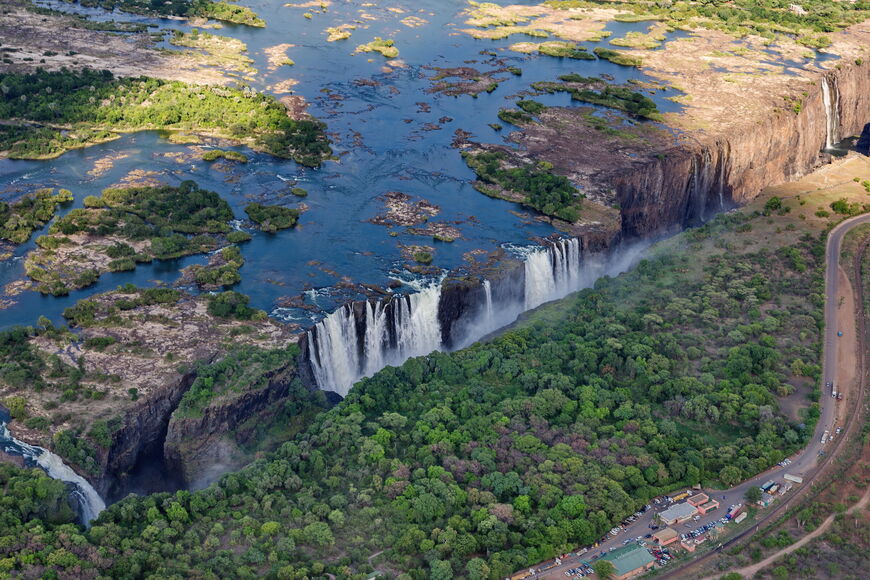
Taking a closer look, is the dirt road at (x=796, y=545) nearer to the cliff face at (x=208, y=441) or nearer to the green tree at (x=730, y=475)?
the green tree at (x=730, y=475)

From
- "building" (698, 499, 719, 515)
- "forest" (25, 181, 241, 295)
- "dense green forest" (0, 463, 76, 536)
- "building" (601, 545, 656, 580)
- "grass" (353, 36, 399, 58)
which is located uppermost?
"grass" (353, 36, 399, 58)

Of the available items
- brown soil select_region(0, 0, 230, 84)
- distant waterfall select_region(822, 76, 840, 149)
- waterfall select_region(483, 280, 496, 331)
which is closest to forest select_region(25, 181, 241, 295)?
waterfall select_region(483, 280, 496, 331)

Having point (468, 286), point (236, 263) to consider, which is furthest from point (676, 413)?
point (236, 263)

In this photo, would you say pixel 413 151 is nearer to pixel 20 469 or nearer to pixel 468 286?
pixel 468 286

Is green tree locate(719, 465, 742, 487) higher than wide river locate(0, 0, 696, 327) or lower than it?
lower

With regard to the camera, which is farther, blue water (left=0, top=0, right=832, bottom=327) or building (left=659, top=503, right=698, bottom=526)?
blue water (left=0, top=0, right=832, bottom=327)

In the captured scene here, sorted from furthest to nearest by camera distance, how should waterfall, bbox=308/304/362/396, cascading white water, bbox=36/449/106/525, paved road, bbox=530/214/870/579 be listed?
waterfall, bbox=308/304/362/396 → cascading white water, bbox=36/449/106/525 → paved road, bbox=530/214/870/579

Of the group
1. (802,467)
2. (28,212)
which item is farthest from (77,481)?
(802,467)

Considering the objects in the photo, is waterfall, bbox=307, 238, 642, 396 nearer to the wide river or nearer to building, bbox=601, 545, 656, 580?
the wide river
